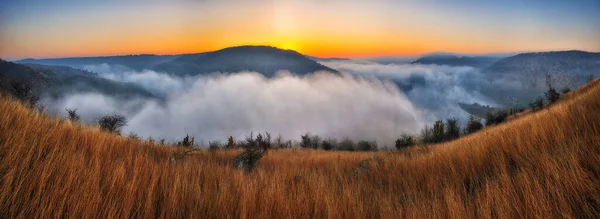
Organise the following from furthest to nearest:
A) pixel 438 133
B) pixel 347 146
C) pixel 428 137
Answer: pixel 347 146 → pixel 428 137 → pixel 438 133

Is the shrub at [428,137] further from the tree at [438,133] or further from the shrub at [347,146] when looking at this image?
the shrub at [347,146]

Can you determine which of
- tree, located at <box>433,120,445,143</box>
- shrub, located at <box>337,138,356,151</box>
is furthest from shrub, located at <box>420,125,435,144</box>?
shrub, located at <box>337,138,356,151</box>

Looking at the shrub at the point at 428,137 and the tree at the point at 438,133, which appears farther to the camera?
the shrub at the point at 428,137

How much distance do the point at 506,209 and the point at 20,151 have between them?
3.20 meters

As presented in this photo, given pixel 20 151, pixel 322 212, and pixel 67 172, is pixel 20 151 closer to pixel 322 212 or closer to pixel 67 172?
pixel 67 172

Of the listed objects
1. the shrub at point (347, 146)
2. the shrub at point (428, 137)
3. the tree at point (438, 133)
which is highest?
the tree at point (438, 133)

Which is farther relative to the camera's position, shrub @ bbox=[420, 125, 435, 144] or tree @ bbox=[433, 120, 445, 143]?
shrub @ bbox=[420, 125, 435, 144]

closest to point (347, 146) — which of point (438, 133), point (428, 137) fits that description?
point (428, 137)

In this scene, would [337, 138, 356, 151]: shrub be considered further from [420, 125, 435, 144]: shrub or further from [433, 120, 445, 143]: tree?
[433, 120, 445, 143]: tree

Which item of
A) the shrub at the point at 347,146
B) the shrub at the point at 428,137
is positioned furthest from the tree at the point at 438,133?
the shrub at the point at 347,146

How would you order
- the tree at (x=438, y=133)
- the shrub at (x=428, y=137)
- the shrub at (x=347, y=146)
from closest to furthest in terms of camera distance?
the tree at (x=438, y=133), the shrub at (x=428, y=137), the shrub at (x=347, y=146)

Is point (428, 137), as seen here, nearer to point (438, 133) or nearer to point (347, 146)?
point (438, 133)

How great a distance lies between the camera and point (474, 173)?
3.52m

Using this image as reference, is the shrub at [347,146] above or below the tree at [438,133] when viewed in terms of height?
below
